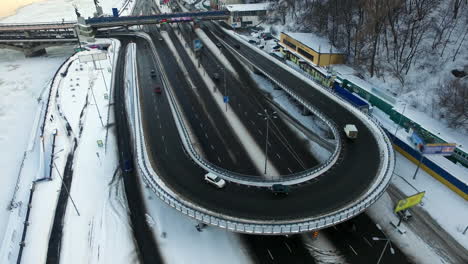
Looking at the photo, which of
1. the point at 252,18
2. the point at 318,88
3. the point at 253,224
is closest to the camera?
the point at 253,224

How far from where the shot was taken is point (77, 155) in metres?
57.8

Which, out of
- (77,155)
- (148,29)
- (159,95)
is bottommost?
(77,155)

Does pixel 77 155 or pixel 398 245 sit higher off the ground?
pixel 77 155

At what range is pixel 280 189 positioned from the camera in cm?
3909

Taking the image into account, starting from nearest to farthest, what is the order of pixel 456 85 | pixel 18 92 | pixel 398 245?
pixel 398 245 < pixel 456 85 < pixel 18 92

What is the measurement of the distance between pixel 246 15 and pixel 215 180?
11901 centimetres

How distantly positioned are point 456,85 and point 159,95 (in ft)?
214

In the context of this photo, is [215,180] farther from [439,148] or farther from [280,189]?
[439,148]

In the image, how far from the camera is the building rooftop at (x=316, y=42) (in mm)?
86825

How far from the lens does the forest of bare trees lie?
68438mm

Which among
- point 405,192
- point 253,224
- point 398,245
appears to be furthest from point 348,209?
point 405,192

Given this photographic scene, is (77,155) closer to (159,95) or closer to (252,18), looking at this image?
(159,95)

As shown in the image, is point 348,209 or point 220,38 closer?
point 348,209

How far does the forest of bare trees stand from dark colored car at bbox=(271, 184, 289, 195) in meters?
44.6
